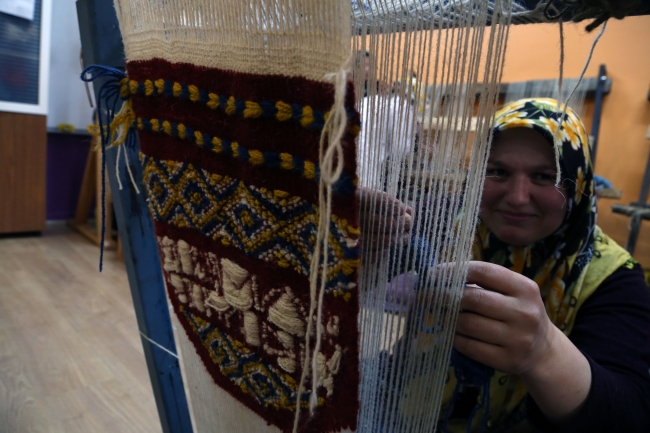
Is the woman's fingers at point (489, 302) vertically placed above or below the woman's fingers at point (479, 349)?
above

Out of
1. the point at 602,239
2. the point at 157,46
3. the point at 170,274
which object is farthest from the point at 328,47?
the point at 602,239

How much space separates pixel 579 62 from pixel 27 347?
309 centimetres

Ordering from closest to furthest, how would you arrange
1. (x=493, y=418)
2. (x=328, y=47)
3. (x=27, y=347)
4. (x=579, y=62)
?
1. (x=328, y=47)
2. (x=493, y=418)
3. (x=27, y=347)
4. (x=579, y=62)

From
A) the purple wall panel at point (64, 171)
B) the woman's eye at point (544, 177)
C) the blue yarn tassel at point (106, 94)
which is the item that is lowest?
the purple wall panel at point (64, 171)

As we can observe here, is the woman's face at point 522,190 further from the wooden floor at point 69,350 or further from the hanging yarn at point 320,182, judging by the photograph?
the wooden floor at point 69,350

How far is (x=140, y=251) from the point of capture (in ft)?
2.43

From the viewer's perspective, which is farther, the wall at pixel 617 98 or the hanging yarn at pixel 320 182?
the wall at pixel 617 98

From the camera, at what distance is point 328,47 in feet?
1.09

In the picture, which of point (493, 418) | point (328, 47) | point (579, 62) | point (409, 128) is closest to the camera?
point (328, 47)

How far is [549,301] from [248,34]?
31.3 inches

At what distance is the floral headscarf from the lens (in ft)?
2.70

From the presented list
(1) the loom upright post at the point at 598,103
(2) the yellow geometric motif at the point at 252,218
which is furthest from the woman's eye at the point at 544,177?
(1) the loom upright post at the point at 598,103

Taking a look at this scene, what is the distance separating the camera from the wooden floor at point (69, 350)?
1354 mm

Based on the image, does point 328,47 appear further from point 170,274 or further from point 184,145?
point 170,274
